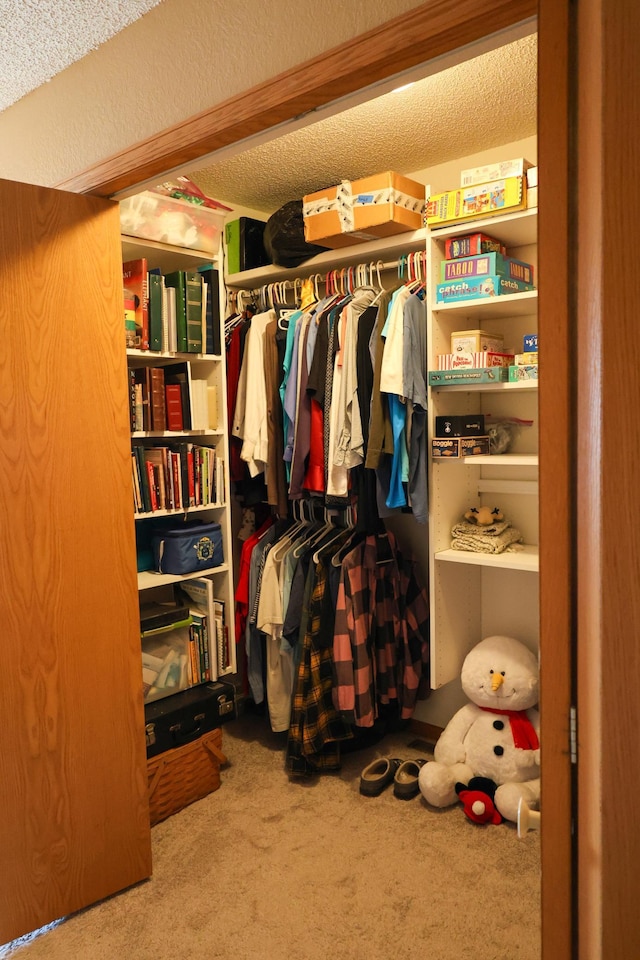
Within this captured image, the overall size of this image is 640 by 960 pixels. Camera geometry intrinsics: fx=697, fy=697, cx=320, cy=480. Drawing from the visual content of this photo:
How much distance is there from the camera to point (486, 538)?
8.77ft

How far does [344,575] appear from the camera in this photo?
2758 mm

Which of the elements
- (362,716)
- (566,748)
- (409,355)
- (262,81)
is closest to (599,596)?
(566,748)

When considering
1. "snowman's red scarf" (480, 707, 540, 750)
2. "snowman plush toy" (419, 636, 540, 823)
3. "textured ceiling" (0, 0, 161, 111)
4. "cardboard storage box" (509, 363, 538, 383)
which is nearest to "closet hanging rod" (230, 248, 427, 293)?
"cardboard storage box" (509, 363, 538, 383)

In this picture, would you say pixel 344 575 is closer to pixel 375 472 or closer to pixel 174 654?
pixel 375 472

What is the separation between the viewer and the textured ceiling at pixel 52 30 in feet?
5.85

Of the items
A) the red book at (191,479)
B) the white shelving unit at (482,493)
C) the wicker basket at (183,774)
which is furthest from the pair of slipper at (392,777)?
the red book at (191,479)

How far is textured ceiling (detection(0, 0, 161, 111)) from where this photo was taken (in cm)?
178

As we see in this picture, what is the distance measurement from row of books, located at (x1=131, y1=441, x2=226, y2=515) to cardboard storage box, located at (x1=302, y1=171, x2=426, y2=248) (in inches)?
39.0


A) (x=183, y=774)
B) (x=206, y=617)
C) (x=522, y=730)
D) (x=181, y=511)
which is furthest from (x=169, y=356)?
(x=522, y=730)

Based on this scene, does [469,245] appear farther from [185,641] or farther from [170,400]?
[185,641]

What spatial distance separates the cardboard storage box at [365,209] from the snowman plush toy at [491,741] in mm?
1668

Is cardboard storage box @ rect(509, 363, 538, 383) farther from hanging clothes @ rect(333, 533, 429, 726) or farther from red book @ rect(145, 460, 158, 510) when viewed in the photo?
red book @ rect(145, 460, 158, 510)

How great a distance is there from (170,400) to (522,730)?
1.86 meters

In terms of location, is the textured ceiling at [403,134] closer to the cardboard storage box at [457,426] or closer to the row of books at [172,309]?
the row of books at [172,309]
